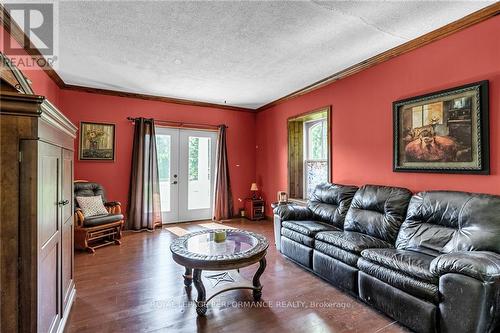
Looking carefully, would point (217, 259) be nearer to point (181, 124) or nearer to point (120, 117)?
point (181, 124)

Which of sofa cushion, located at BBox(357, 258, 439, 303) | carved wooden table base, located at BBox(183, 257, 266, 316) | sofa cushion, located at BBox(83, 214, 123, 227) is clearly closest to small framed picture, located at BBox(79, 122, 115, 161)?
sofa cushion, located at BBox(83, 214, 123, 227)

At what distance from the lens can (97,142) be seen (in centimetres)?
482

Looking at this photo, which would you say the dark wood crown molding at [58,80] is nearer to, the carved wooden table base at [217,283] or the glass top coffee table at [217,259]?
the glass top coffee table at [217,259]

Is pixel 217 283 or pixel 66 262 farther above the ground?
pixel 66 262

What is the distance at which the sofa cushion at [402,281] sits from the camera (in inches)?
72.5

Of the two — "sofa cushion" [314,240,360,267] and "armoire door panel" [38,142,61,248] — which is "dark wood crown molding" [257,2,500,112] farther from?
"armoire door panel" [38,142,61,248]

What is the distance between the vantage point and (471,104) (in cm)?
251

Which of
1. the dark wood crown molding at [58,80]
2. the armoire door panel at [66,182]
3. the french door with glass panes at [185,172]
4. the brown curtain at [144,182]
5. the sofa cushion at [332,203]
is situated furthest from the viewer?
the french door with glass panes at [185,172]

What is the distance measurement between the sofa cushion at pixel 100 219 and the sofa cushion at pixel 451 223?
12.8 ft

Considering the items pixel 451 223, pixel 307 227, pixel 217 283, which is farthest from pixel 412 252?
pixel 217 283

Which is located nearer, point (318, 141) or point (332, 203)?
point (332, 203)

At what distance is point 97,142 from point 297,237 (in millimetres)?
4028

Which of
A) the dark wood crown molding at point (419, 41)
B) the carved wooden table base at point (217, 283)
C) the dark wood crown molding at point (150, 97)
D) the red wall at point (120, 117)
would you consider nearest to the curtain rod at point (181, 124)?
the red wall at point (120, 117)

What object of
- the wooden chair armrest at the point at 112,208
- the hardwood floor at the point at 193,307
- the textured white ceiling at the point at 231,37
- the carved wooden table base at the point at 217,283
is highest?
the textured white ceiling at the point at 231,37
